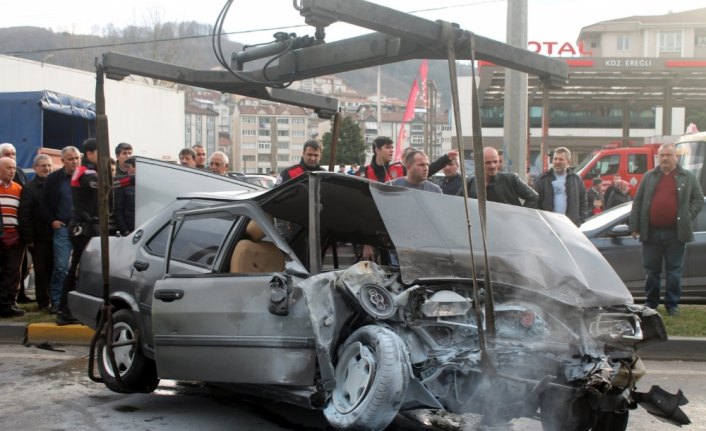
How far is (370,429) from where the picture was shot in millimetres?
4293

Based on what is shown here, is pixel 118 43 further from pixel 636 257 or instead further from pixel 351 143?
pixel 636 257

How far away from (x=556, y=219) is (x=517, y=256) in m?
0.79

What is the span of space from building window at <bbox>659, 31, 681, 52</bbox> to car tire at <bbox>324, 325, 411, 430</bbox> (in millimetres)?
88374

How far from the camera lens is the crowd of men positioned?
882 cm

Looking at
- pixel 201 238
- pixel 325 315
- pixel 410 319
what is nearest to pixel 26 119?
pixel 201 238

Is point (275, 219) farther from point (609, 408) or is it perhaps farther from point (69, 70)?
point (69, 70)

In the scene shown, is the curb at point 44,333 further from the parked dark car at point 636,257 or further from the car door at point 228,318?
the parked dark car at point 636,257

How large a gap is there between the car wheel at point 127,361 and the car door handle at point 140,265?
323 mm

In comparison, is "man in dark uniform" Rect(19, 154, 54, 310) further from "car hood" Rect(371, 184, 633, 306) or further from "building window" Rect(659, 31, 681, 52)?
"building window" Rect(659, 31, 681, 52)

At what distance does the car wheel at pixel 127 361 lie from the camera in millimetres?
5988

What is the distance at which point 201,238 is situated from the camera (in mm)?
5848

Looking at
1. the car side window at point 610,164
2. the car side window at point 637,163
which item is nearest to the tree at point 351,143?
the car side window at point 610,164

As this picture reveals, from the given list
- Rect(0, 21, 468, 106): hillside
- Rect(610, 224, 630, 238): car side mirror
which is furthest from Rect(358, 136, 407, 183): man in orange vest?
Rect(0, 21, 468, 106): hillside

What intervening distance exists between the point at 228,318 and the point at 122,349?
1.56 m
